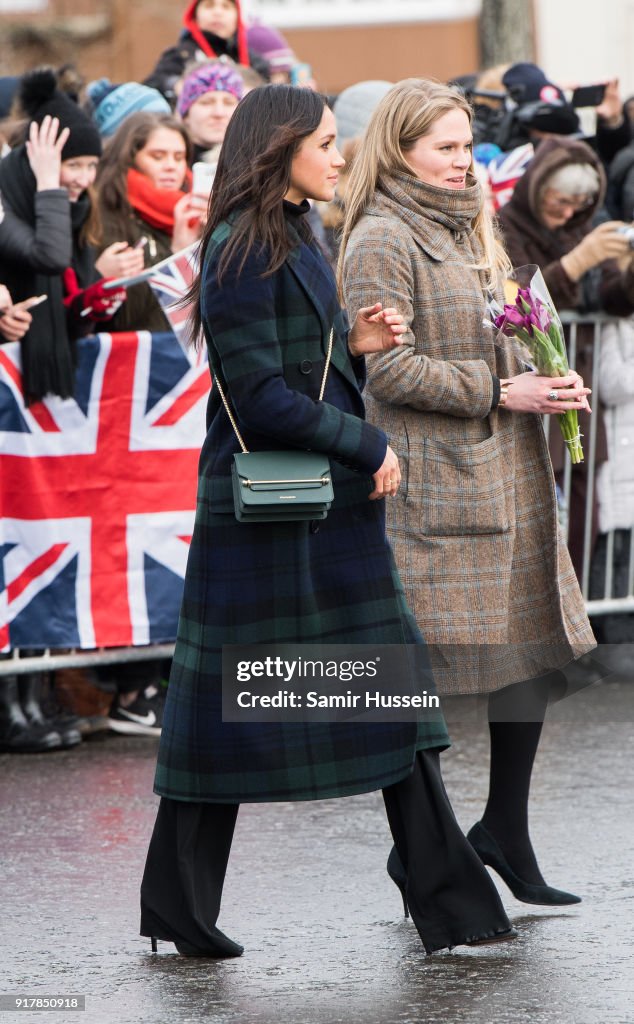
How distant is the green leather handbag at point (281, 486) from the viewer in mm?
3965

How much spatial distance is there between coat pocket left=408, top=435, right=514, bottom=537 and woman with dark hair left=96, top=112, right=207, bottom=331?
288cm

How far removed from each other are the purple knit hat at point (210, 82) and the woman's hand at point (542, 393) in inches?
166

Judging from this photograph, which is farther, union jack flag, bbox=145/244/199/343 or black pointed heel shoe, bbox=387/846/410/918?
union jack flag, bbox=145/244/199/343

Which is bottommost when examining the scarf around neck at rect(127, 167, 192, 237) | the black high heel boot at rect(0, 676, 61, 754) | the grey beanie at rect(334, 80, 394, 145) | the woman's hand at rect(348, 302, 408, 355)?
the black high heel boot at rect(0, 676, 61, 754)

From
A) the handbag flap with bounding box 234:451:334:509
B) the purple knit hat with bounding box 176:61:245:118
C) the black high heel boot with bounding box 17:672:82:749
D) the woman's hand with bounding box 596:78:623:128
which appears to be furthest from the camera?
the woman's hand with bounding box 596:78:623:128

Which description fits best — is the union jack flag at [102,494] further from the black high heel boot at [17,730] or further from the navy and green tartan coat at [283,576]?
the navy and green tartan coat at [283,576]

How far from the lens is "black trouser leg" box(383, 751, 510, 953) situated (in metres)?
4.11

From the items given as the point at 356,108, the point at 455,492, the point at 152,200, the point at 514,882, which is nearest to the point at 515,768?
A: the point at 514,882

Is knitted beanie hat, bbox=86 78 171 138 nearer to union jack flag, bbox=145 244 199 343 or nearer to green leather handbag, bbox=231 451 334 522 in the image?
union jack flag, bbox=145 244 199 343

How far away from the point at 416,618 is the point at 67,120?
315 centimetres

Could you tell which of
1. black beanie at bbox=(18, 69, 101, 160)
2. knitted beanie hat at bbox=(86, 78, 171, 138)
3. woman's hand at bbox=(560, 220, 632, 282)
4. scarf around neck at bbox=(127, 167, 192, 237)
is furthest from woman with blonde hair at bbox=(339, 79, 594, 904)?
knitted beanie hat at bbox=(86, 78, 171, 138)

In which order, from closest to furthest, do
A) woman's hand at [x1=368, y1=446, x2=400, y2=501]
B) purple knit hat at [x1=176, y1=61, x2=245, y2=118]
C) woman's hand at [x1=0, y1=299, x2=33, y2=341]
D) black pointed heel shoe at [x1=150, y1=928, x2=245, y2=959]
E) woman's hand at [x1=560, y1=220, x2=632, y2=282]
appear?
woman's hand at [x1=368, y1=446, x2=400, y2=501] < black pointed heel shoe at [x1=150, y1=928, x2=245, y2=959] < woman's hand at [x1=0, y1=299, x2=33, y2=341] < woman's hand at [x1=560, y1=220, x2=632, y2=282] < purple knit hat at [x1=176, y1=61, x2=245, y2=118]

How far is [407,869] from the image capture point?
4156 millimetres

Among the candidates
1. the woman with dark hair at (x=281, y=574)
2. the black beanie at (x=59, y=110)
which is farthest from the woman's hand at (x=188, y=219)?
the woman with dark hair at (x=281, y=574)
